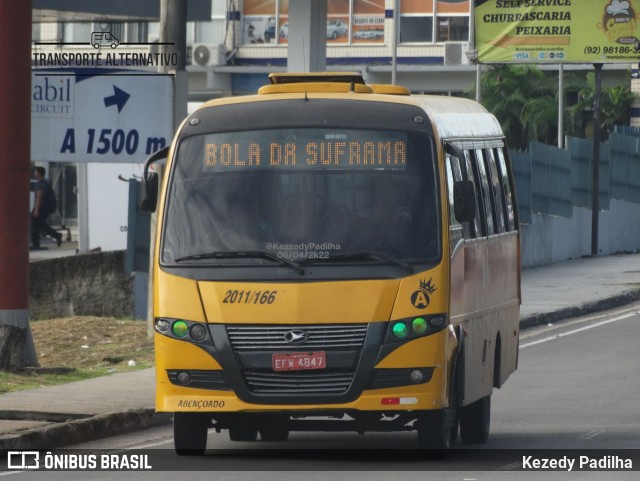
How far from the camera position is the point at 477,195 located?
12914 mm

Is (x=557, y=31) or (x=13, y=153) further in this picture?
(x=557, y=31)

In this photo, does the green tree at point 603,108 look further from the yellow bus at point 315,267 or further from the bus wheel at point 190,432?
the bus wheel at point 190,432

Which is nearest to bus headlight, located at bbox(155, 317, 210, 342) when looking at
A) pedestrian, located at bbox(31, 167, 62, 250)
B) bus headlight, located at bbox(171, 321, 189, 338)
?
bus headlight, located at bbox(171, 321, 189, 338)

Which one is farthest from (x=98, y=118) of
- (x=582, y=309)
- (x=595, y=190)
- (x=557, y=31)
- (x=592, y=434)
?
(x=557, y=31)

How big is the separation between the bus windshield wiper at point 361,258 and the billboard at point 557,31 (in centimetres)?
2962

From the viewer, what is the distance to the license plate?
Answer: 10812mm

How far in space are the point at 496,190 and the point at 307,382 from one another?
12.1 feet

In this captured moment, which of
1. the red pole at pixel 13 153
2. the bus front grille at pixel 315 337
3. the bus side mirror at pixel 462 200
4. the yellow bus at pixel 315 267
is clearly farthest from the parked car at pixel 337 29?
the bus front grille at pixel 315 337

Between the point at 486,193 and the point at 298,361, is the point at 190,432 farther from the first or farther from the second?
the point at 486,193

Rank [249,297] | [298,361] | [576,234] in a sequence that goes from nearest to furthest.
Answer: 1. [298,361]
2. [249,297]
3. [576,234]

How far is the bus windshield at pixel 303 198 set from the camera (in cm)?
1121

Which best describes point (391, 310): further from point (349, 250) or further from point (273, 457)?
point (273, 457)

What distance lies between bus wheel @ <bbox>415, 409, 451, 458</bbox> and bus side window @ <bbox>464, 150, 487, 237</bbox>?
70.9 inches

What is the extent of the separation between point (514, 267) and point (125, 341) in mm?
6563
